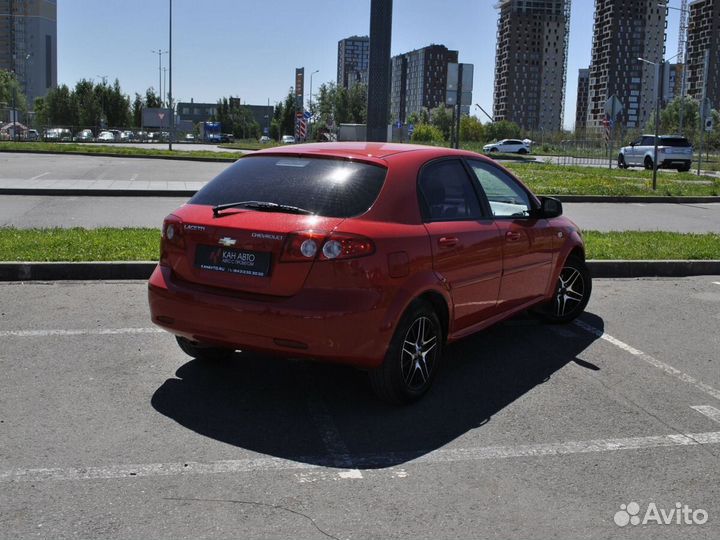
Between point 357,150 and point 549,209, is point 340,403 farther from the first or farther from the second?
point 549,209

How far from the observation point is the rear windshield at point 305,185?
4820mm

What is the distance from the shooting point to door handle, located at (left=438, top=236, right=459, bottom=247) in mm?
5148

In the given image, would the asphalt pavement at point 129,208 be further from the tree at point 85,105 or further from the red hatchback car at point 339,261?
the tree at point 85,105

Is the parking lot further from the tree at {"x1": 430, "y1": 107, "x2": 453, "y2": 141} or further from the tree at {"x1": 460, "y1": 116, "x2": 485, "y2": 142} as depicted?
the tree at {"x1": 430, "y1": 107, "x2": 453, "y2": 141}

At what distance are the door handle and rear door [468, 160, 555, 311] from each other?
2.42ft

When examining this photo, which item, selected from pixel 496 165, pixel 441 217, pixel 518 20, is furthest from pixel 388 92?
pixel 518 20

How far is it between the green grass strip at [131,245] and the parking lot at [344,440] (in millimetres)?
2103

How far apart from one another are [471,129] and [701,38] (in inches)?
2212

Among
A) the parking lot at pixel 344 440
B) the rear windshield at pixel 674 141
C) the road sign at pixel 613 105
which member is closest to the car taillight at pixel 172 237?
→ the parking lot at pixel 344 440

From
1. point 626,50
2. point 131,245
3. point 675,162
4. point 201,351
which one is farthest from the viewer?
point 626,50

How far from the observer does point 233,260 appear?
4805 mm

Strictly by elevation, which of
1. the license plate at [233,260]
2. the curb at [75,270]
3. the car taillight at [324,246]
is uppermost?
the car taillight at [324,246]

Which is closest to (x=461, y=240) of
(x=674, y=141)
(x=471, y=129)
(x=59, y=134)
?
(x=674, y=141)

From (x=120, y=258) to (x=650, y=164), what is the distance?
35.4 meters
